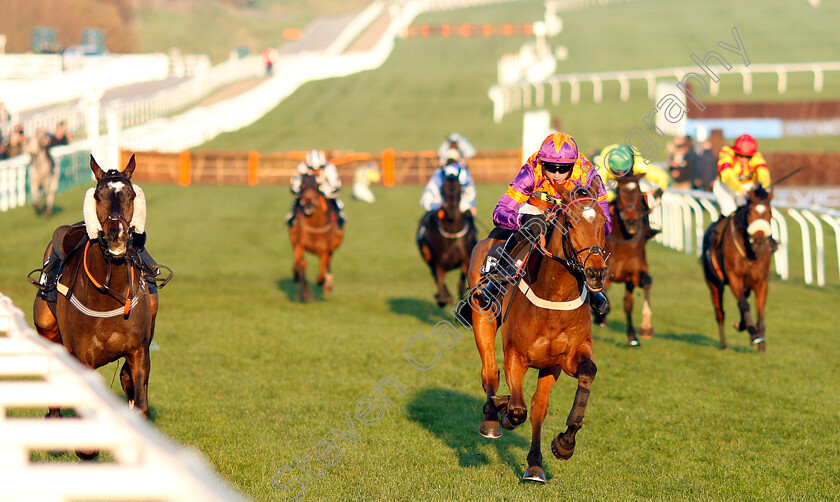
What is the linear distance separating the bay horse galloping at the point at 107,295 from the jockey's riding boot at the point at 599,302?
9.37ft

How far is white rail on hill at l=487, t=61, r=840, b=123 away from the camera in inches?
1294

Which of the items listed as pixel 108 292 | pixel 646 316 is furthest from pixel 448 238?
pixel 108 292

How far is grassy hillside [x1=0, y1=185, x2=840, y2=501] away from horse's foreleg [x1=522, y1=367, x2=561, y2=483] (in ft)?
0.34

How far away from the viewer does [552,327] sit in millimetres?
5582

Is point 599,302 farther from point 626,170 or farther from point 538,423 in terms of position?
point 626,170

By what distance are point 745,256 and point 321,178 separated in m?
6.17

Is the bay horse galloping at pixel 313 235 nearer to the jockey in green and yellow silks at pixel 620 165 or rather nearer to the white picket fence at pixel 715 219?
the jockey in green and yellow silks at pixel 620 165

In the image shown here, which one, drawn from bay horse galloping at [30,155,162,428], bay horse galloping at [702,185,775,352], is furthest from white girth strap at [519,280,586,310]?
bay horse galloping at [702,185,775,352]

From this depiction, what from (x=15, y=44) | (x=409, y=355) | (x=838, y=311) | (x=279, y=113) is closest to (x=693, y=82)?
(x=279, y=113)

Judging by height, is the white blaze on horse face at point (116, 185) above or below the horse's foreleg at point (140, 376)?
above

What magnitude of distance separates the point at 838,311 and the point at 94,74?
119 ft

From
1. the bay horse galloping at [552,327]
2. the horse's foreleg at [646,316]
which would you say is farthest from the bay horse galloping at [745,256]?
the bay horse galloping at [552,327]

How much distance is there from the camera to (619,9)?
63.7m

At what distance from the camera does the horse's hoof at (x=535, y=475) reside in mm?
5652
